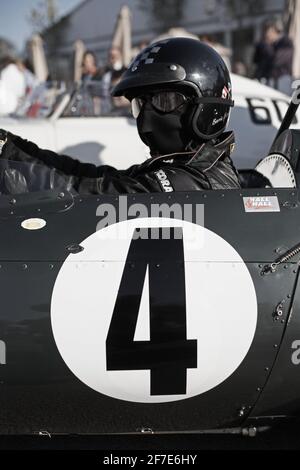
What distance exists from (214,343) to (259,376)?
0.19 m

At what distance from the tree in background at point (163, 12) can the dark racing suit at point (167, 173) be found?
20.2 meters

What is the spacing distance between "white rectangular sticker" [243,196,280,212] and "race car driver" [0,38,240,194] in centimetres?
30

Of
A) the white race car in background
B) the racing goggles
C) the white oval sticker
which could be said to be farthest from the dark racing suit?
the white race car in background

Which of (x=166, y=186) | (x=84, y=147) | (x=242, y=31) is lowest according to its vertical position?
(x=166, y=186)

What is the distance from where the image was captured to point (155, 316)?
183 centimetres

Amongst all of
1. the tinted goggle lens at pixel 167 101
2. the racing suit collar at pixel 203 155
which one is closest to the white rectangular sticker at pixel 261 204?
the racing suit collar at pixel 203 155

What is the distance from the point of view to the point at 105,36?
23688mm

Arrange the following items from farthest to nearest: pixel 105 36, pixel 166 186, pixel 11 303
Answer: pixel 105 36
pixel 166 186
pixel 11 303

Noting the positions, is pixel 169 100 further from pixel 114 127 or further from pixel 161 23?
pixel 161 23

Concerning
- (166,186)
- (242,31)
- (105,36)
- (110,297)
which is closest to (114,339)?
(110,297)

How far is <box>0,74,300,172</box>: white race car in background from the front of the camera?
17.5 feet

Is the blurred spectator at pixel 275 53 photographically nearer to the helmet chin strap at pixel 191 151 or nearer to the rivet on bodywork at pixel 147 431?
the helmet chin strap at pixel 191 151

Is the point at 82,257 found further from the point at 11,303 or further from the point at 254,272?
the point at 254,272

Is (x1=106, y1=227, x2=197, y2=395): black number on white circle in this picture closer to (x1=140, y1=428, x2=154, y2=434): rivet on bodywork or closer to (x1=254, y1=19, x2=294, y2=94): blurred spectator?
(x1=140, y1=428, x2=154, y2=434): rivet on bodywork
